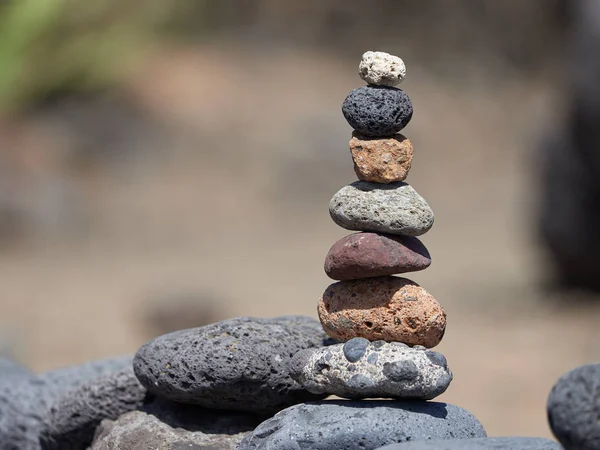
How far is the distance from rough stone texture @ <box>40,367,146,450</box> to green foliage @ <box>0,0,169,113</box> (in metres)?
12.2

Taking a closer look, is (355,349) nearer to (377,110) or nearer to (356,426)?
(356,426)

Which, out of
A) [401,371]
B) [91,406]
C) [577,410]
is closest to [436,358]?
[401,371]

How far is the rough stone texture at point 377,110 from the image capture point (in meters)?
3.56

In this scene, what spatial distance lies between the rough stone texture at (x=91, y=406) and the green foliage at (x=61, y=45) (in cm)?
1216

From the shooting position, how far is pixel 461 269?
13219 mm

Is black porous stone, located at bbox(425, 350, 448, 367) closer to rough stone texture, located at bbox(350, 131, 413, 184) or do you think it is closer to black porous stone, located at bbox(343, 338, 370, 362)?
black porous stone, located at bbox(343, 338, 370, 362)

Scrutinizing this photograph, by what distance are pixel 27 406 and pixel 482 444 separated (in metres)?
2.18

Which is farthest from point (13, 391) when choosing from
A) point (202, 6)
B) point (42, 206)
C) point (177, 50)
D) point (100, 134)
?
point (202, 6)

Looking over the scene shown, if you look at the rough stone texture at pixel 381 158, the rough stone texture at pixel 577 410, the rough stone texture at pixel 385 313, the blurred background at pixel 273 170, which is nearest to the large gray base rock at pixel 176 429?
the rough stone texture at pixel 385 313

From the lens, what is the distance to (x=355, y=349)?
345cm

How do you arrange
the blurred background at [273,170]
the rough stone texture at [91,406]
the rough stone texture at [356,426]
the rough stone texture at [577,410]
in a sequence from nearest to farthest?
the rough stone texture at [577,410], the rough stone texture at [356,426], the rough stone texture at [91,406], the blurred background at [273,170]

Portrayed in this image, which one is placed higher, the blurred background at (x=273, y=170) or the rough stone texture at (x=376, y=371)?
the blurred background at (x=273, y=170)

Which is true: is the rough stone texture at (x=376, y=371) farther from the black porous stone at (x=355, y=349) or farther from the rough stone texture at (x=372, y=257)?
the rough stone texture at (x=372, y=257)

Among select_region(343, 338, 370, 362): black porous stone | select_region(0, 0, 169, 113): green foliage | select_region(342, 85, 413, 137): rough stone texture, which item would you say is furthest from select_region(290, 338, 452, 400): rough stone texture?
select_region(0, 0, 169, 113): green foliage
